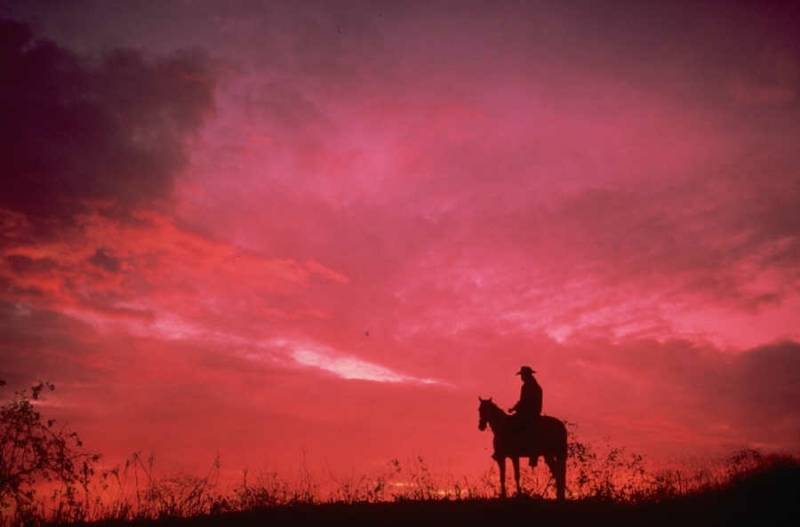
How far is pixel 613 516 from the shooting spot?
14383 millimetres

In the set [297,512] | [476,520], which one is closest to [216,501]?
[297,512]

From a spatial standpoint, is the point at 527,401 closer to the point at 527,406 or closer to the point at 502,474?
the point at 527,406

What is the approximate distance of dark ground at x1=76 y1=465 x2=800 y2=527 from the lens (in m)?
13.6

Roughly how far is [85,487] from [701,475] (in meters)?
19.0

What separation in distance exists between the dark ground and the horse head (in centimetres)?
367

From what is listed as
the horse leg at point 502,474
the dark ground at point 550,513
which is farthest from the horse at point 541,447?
the dark ground at point 550,513

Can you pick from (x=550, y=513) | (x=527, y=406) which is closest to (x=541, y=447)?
(x=527, y=406)

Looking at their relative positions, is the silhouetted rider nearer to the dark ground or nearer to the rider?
the rider

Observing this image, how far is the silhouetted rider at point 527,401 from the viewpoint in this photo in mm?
19422

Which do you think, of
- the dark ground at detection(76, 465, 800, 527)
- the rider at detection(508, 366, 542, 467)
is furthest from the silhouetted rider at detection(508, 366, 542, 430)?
the dark ground at detection(76, 465, 800, 527)

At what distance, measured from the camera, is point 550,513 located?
1433cm

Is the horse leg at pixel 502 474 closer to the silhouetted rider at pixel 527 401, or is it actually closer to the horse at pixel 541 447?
the horse at pixel 541 447

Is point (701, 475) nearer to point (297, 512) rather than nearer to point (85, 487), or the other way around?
point (297, 512)

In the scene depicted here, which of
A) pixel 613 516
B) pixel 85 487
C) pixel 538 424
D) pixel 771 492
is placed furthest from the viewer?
pixel 538 424
